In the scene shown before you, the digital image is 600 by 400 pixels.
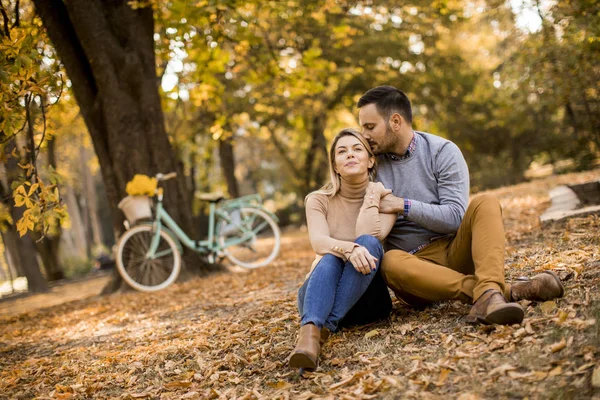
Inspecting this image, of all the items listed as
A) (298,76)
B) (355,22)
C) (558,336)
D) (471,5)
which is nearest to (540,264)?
(558,336)

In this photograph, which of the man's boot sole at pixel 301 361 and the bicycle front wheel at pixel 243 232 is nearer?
the man's boot sole at pixel 301 361

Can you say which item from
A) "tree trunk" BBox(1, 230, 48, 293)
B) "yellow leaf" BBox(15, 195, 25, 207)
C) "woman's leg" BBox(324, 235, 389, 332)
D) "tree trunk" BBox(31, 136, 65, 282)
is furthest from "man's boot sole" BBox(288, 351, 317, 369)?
"tree trunk" BBox(31, 136, 65, 282)

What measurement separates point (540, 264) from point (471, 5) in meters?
14.6

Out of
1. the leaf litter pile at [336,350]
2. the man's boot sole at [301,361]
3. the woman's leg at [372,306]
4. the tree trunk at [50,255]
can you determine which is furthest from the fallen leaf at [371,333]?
the tree trunk at [50,255]

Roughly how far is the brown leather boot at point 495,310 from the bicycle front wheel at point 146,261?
494 cm

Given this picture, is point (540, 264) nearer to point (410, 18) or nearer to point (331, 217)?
point (331, 217)

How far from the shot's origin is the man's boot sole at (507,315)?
2.73 metres

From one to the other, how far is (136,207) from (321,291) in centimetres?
446

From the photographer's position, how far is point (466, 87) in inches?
712

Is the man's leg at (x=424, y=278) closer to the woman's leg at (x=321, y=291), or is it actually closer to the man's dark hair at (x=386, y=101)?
the woman's leg at (x=321, y=291)

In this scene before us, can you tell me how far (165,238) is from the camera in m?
7.25

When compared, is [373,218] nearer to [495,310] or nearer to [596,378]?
[495,310]

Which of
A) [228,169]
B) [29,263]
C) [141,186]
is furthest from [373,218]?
[228,169]

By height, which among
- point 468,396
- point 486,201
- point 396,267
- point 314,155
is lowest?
point 468,396
